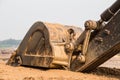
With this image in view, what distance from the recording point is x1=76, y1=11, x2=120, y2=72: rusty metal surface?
698 cm

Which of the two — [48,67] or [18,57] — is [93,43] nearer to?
[48,67]

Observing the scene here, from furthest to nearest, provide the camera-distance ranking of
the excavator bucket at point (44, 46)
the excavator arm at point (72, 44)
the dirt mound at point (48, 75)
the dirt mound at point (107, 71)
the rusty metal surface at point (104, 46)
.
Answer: the dirt mound at point (107, 71) < the excavator bucket at point (44, 46) < the excavator arm at point (72, 44) < the rusty metal surface at point (104, 46) < the dirt mound at point (48, 75)

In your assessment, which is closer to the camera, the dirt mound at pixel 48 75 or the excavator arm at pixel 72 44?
the dirt mound at pixel 48 75

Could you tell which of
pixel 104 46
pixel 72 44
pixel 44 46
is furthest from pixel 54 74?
pixel 104 46

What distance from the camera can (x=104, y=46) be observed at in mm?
7230

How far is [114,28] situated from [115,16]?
245 mm

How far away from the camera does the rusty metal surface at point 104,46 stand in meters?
6.98

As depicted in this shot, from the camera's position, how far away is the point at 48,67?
26.4ft

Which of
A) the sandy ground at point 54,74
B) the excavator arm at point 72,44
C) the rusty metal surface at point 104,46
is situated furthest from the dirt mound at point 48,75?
the rusty metal surface at point 104,46

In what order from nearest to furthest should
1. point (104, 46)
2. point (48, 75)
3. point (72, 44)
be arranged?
point (104, 46), point (48, 75), point (72, 44)

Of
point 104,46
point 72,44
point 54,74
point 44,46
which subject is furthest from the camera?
point 44,46

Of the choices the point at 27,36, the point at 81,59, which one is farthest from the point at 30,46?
the point at 81,59

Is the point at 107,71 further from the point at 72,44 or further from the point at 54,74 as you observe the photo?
the point at 54,74

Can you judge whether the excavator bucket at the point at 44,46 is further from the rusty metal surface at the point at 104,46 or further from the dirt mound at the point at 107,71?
the dirt mound at the point at 107,71
